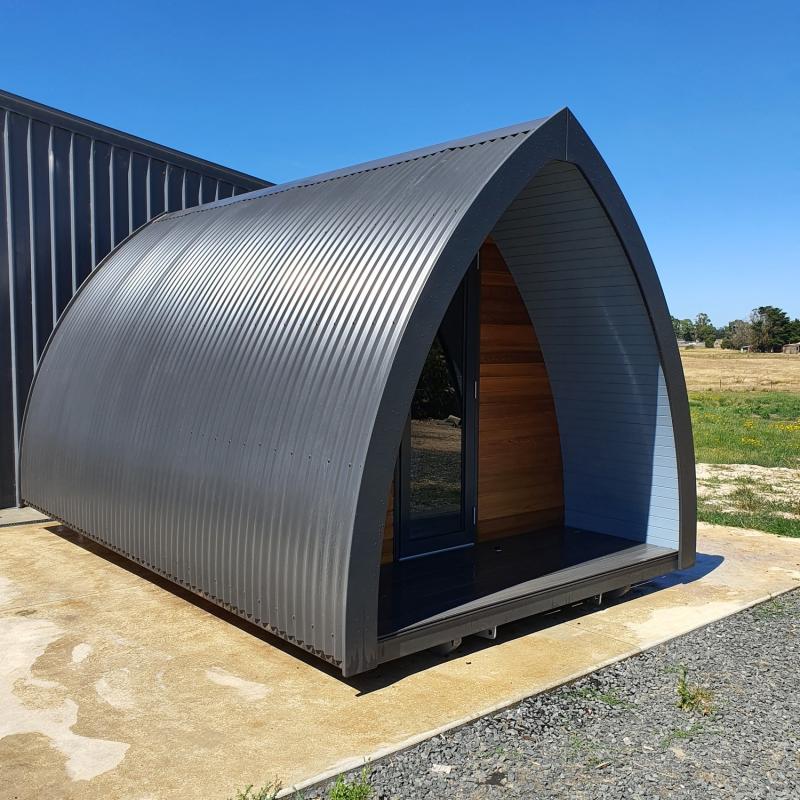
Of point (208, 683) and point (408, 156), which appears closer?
point (208, 683)

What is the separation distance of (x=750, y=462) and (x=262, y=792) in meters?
12.9

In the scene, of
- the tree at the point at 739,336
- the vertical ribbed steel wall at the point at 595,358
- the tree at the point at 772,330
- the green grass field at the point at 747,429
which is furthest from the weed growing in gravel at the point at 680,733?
the tree at the point at 739,336

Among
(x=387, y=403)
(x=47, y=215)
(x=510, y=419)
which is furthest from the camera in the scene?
(x=47, y=215)

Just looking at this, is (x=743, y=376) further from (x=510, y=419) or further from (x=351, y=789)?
(x=351, y=789)

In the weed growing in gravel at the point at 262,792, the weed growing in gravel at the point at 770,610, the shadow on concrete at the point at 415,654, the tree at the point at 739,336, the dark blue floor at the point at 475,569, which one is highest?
the tree at the point at 739,336

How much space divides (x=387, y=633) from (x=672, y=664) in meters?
1.89

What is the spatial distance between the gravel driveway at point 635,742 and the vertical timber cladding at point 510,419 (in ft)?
7.25

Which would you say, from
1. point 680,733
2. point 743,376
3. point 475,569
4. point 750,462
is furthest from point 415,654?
point 743,376

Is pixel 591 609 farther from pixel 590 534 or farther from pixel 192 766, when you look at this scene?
pixel 192 766

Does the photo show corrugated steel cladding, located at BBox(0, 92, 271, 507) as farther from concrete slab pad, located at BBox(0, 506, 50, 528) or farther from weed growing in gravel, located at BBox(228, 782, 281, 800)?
weed growing in gravel, located at BBox(228, 782, 281, 800)

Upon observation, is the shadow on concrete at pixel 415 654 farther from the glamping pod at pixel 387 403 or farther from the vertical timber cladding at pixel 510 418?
the vertical timber cladding at pixel 510 418

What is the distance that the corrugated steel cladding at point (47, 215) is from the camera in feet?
29.2

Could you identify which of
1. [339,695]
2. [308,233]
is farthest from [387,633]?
[308,233]

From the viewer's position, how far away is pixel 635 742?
13.2ft
